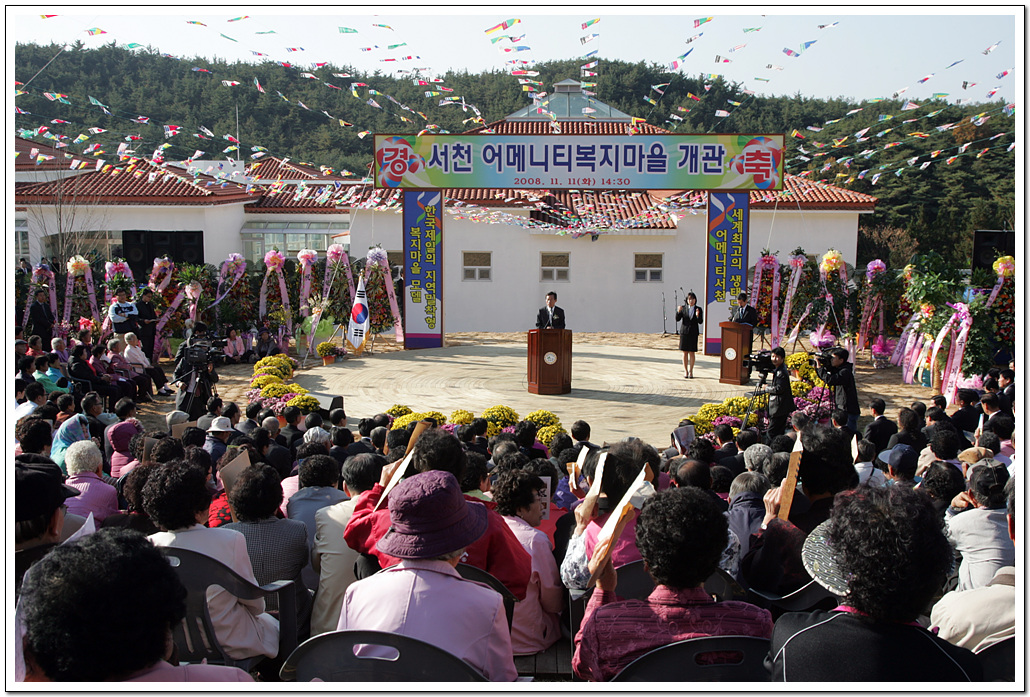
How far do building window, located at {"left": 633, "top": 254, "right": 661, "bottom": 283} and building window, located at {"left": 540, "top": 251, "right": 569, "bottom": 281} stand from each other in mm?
1808

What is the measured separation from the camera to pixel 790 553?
299 cm

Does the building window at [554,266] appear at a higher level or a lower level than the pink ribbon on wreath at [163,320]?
higher

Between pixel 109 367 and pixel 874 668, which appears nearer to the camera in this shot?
pixel 874 668

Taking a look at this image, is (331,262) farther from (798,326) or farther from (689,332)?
(798,326)

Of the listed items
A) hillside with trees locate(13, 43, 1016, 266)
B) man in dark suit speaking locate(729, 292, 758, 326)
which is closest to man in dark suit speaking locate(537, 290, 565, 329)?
man in dark suit speaking locate(729, 292, 758, 326)

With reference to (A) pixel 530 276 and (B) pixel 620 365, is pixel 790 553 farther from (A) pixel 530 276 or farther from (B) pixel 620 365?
(A) pixel 530 276

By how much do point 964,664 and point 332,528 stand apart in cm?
249

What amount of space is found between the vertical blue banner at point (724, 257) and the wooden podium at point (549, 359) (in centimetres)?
506

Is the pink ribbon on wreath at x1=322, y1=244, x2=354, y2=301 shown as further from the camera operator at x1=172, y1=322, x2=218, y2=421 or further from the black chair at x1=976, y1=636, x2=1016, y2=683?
the black chair at x1=976, y1=636, x2=1016, y2=683

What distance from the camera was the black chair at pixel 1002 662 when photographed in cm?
235

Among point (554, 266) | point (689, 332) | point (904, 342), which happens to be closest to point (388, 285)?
point (554, 266)

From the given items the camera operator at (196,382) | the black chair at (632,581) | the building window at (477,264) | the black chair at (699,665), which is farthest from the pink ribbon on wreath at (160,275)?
the black chair at (699,665)

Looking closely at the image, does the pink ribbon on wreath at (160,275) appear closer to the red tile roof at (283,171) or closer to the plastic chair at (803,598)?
the plastic chair at (803,598)

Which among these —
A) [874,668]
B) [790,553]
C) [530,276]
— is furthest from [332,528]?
[530,276]
